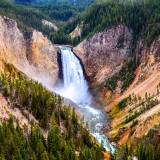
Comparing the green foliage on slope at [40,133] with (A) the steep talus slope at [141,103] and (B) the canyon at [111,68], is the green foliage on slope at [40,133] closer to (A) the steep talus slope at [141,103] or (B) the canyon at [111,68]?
(A) the steep talus slope at [141,103]

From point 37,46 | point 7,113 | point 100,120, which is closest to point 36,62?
point 37,46

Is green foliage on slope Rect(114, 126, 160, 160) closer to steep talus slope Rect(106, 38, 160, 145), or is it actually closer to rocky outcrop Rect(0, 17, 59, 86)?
steep talus slope Rect(106, 38, 160, 145)

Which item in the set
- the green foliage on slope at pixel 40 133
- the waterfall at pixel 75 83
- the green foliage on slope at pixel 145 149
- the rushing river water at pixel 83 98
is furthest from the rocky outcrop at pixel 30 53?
the green foliage on slope at pixel 145 149

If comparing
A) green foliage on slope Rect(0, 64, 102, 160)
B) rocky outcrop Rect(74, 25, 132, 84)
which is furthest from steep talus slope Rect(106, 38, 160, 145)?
green foliage on slope Rect(0, 64, 102, 160)

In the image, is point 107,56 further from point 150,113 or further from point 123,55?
point 150,113

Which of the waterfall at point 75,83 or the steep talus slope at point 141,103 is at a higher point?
the steep talus slope at point 141,103

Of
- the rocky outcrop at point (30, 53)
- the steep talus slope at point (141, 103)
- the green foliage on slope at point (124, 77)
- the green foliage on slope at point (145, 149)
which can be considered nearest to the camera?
the green foliage on slope at point (145, 149)

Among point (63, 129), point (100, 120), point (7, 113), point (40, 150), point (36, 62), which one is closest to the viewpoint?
point (40, 150)
